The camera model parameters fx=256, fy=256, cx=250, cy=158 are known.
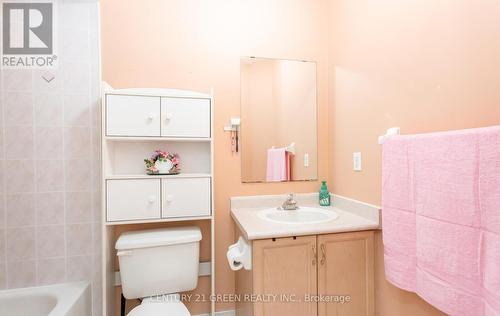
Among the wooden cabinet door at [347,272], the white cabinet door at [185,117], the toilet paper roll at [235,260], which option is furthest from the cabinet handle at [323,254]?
the white cabinet door at [185,117]

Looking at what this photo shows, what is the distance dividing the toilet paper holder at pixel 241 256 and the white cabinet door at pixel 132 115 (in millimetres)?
812

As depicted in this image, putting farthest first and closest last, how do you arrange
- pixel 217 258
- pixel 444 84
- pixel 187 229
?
pixel 217 258 → pixel 187 229 → pixel 444 84

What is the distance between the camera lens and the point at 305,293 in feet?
4.45

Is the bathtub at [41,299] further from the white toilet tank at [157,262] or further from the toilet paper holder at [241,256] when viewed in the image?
the toilet paper holder at [241,256]

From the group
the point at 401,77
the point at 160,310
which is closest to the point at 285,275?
the point at 160,310

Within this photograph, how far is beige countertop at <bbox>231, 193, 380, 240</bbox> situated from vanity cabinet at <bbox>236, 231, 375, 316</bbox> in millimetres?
46

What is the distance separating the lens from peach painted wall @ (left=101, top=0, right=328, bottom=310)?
170cm

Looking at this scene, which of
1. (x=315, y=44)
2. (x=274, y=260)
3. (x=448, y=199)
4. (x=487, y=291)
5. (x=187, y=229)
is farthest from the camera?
(x=315, y=44)

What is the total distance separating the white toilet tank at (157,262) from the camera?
145cm

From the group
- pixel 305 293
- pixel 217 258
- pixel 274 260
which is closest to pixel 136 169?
pixel 217 258

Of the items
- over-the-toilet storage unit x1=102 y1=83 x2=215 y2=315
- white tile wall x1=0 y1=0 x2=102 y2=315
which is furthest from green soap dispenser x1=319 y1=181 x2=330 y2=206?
white tile wall x1=0 y1=0 x2=102 y2=315

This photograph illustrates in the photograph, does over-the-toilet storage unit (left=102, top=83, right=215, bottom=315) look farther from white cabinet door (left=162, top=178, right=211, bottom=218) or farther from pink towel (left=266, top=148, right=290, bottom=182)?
pink towel (left=266, top=148, right=290, bottom=182)

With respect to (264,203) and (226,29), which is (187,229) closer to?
(264,203)

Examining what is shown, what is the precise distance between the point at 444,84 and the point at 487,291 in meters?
0.80
